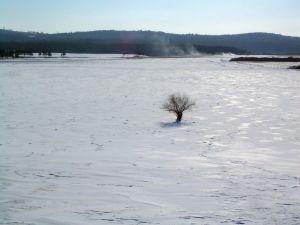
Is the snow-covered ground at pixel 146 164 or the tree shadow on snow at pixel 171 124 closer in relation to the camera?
the snow-covered ground at pixel 146 164

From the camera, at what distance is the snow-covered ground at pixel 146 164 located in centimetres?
835

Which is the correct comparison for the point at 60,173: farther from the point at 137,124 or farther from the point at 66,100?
the point at 66,100

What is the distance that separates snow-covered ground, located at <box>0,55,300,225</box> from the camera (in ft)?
27.4

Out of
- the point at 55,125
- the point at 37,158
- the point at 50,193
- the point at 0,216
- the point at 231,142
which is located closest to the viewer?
the point at 0,216

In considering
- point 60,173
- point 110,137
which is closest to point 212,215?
point 60,173

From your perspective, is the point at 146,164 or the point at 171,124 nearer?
Result: the point at 146,164

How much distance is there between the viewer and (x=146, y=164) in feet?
40.1

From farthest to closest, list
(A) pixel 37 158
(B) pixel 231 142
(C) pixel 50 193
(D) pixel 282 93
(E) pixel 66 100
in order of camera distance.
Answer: (D) pixel 282 93
(E) pixel 66 100
(B) pixel 231 142
(A) pixel 37 158
(C) pixel 50 193

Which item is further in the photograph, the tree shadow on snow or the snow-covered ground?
the tree shadow on snow

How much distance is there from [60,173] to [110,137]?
5.32 m

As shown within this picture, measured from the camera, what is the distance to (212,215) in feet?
26.8

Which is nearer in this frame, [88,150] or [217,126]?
[88,150]

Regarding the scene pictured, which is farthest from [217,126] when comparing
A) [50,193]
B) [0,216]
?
[0,216]

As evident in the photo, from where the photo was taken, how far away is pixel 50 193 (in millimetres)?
9438
